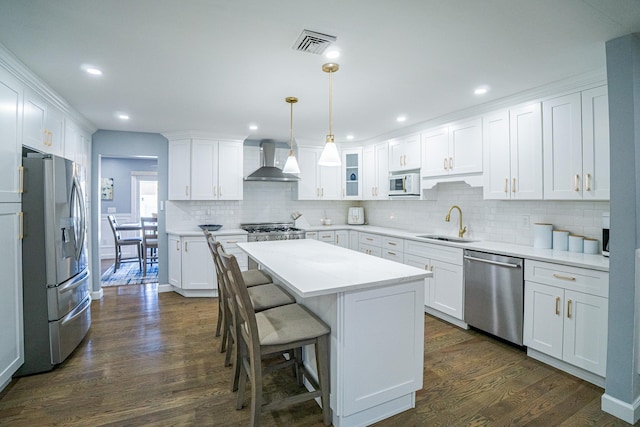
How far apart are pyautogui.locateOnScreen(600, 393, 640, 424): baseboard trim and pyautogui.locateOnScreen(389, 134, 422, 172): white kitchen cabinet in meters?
2.90

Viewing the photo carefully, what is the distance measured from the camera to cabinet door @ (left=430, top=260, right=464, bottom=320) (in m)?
3.34

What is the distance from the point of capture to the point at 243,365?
2006 millimetres

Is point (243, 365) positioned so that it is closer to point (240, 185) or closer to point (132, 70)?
point (132, 70)

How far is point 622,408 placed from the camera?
1964mm

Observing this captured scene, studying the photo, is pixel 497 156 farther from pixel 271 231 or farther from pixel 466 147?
pixel 271 231

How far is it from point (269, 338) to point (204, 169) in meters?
3.54

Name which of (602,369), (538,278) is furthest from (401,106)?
(602,369)

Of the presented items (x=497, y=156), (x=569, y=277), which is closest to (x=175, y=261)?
(x=497, y=156)

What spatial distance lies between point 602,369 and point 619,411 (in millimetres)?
319

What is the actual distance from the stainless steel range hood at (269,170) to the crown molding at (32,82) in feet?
7.39

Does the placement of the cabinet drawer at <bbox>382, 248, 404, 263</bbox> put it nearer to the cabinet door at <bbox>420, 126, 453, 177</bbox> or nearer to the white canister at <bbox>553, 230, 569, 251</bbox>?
the cabinet door at <bbox>420, 126, 453, 177</bbox>

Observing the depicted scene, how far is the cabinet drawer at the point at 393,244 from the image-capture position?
13.5 ft

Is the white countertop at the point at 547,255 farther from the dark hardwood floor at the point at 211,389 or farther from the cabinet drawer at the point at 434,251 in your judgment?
the dark hardwood floor at the point at 211,389

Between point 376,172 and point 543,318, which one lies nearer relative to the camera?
point 543,318
